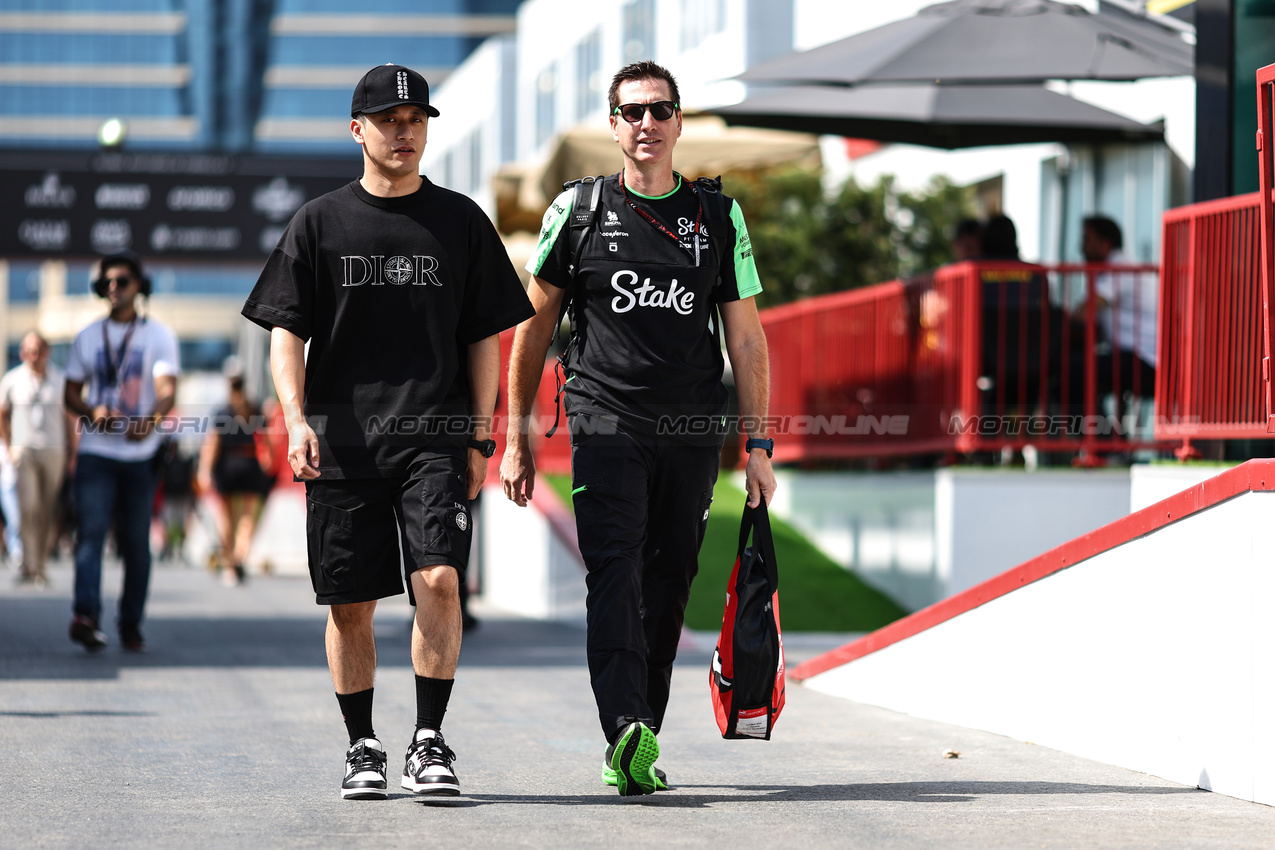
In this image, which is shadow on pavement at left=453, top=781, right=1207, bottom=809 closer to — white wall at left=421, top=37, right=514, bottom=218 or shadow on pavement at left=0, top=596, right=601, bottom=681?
shadow on pavement at left=0, top=596, right=601, bottom=681

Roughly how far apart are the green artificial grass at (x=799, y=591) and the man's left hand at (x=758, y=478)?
5.19 metres

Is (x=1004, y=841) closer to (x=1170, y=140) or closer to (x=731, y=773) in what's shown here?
(x=731, y=773)

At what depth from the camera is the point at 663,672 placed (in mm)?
5609

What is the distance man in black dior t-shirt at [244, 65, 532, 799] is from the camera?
17.1 ft

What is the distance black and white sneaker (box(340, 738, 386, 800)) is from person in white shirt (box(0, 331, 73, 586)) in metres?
10.1

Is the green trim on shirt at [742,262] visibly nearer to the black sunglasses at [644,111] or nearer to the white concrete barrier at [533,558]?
the black sunglasses at [644,111]

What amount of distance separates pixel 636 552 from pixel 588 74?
30.7m

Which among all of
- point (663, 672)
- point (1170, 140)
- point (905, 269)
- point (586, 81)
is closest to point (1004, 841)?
point (663, 672)

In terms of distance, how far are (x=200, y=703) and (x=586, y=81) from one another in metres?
28.8

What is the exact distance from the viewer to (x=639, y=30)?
102ft

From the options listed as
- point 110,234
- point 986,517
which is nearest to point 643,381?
point 986,517

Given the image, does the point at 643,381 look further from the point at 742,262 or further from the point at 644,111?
the point at 644,111

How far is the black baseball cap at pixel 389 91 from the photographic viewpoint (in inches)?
207
